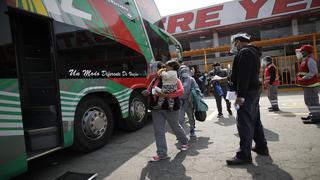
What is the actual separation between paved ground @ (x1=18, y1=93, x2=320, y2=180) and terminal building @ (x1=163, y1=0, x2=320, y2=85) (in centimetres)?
1099

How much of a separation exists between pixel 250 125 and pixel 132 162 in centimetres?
189

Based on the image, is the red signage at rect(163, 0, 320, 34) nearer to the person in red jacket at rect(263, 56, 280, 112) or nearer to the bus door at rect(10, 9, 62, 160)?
the person in red jacket at rect(263, 56, 280, 112)

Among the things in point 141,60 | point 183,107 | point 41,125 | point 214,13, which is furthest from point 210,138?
point 214,13

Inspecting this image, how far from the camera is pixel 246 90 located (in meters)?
3.15

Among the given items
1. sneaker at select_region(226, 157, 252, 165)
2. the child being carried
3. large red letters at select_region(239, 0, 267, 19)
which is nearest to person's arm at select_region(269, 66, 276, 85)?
sneaker at select_region(226, 157, 252, 165)

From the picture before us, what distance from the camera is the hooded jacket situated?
10.2 ft

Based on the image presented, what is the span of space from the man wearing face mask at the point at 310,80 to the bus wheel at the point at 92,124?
4.30 m

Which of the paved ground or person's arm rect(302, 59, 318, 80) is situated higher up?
person's arm rect(302, 59, 318, 80)

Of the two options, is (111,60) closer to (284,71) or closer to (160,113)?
(160,113)

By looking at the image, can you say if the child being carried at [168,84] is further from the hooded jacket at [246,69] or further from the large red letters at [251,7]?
the large red letters at [251,7]

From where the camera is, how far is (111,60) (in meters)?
4.53

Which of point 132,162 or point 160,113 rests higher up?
point 160,113

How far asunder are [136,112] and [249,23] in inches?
619

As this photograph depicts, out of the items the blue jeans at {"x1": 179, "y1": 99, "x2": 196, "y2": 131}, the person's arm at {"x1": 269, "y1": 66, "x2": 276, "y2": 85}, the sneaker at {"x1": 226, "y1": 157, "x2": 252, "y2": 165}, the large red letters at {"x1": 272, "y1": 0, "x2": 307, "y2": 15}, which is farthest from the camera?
the large red letters at {"x1": 272, "y1": 0, "x2": 307, "y2": 15}
